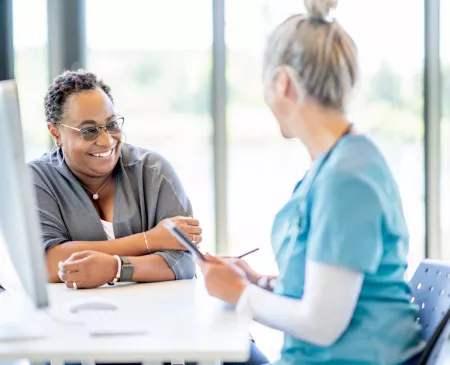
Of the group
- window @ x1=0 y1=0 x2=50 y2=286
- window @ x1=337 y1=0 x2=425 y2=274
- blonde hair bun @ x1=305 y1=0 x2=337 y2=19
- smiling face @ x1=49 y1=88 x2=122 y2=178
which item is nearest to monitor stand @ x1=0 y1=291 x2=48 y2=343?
smiling face @ x1=49 y1=88 x2=122 y2=178

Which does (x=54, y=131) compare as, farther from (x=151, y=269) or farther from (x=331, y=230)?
(x=331, y=230)

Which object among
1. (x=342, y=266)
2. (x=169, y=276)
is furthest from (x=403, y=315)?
(x=169, y=276)

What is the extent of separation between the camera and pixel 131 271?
81.5 inches

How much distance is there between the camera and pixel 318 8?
5.16 ft

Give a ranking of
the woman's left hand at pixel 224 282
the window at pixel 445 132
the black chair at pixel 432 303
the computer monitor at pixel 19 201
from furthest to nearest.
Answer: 1. the window at pixel 445 132
2. the woman's left hand at pixel 224 282
3. the black chair at pixel 432 303
4. the computer monitor at pixel 19 201

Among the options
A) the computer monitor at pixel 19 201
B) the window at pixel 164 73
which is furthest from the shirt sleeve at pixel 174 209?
the window at pixel 164 73

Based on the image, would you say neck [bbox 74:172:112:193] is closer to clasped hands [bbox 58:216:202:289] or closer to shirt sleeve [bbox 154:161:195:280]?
shirt sleeve [bbox 154:161:195:280]

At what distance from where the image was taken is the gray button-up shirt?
2.24m

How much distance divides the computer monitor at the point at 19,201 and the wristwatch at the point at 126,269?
25.4 inches

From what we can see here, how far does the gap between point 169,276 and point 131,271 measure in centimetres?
12

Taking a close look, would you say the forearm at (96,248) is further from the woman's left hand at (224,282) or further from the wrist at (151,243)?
the woman's left hand at (224,282)

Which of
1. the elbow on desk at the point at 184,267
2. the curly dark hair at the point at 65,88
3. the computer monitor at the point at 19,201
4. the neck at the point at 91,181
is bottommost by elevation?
the elbow on desk at the point at 184,267

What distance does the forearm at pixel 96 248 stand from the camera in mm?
2145

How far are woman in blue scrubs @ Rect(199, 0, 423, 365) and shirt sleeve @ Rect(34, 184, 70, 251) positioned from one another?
29.2 inches
